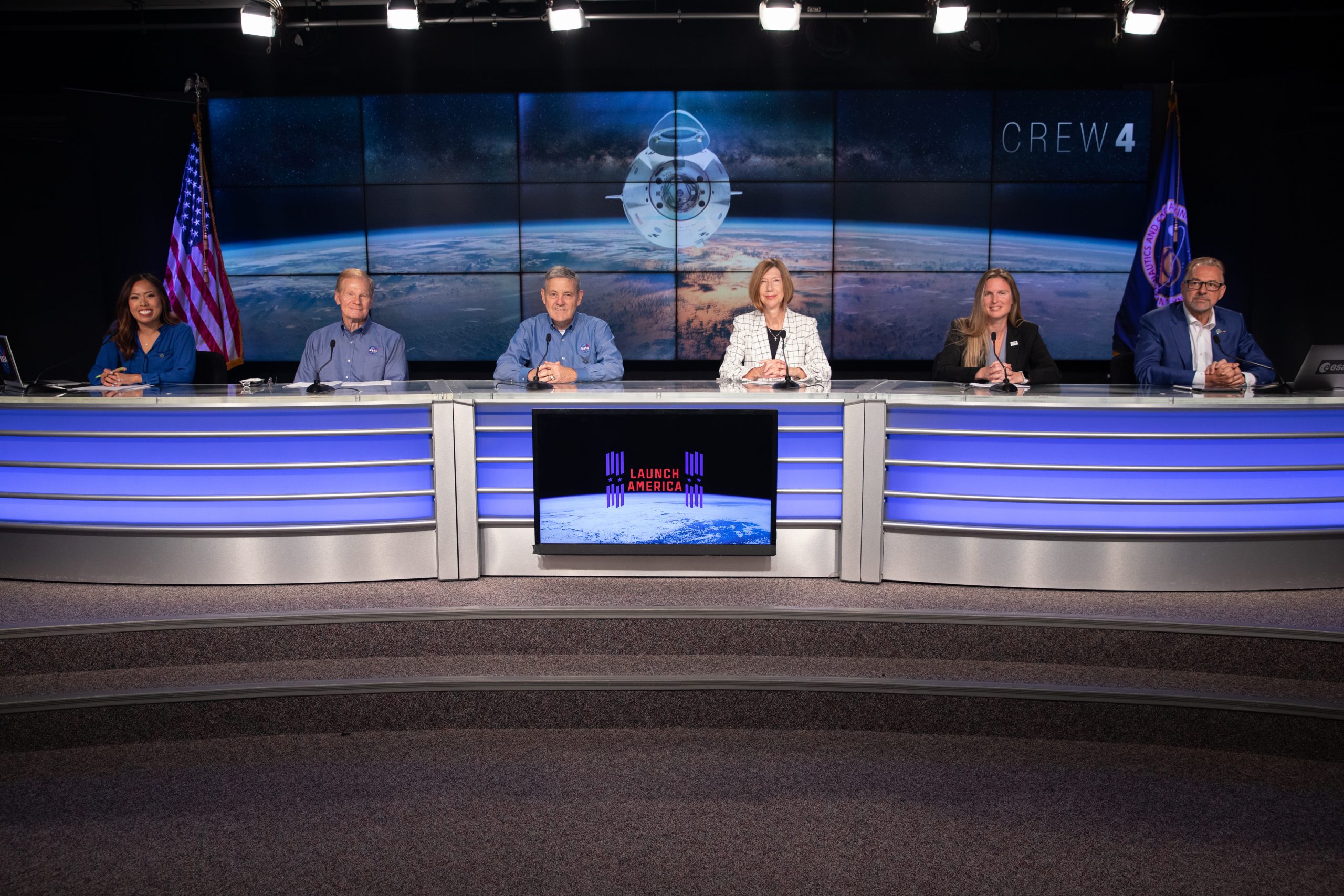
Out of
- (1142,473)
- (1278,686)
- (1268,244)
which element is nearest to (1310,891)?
(1278,686)

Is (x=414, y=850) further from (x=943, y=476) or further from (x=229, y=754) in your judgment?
(x=943, y=476)

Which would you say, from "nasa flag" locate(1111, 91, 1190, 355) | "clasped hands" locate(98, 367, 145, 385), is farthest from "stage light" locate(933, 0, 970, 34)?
"clasped hands" locate(98, 367, 145, 385)

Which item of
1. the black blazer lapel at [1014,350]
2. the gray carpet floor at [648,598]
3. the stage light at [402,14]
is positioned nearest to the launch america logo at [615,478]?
the gray carpet floor at [648,598]

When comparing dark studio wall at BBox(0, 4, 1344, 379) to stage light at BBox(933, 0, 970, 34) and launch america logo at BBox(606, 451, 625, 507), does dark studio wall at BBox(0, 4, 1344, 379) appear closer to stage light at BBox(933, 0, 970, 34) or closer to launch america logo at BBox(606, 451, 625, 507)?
stage light at BBox(933, 0, 970, 34)

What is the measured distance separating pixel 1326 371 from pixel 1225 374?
337mm

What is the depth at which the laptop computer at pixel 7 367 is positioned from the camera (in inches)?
137

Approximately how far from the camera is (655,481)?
131 inches

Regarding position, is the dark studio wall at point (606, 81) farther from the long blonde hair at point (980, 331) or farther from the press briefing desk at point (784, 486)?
the press briefing desk at point (784, 486)

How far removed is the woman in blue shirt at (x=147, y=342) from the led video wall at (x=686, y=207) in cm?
318

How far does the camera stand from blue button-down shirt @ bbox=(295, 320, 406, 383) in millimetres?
4027

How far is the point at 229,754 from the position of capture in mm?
2859

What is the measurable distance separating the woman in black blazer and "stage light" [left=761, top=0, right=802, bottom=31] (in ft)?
7.31

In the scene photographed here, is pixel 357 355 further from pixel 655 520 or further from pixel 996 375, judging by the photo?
pixel 996 375

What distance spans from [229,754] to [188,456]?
43.3 inches
